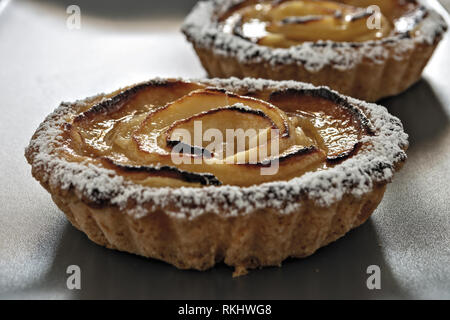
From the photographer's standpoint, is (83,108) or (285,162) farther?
(83,108)

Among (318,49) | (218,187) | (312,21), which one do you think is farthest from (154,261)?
(312,21)

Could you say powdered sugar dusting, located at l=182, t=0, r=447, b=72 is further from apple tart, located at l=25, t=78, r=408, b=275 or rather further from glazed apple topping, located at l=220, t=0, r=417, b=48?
apple tart, located at l=25, t=78, r=408, b=275

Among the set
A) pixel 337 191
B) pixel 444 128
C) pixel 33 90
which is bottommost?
pixel 444 128

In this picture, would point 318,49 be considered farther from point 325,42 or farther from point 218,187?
point 218,187

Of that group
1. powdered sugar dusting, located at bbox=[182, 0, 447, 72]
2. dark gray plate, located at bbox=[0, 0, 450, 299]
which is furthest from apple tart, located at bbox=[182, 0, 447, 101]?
dark gray plate, located at bbox=[0, 0, 450, 299]

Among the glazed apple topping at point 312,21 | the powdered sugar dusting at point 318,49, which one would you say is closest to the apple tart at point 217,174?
the powdered sugar dusting at point 318,49
